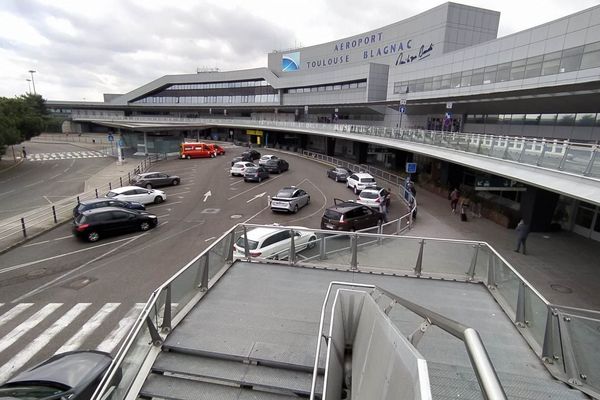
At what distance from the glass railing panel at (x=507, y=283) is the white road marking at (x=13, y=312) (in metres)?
13.4

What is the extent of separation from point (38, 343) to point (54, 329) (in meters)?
0.62

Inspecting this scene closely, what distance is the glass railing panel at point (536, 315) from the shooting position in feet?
15.2

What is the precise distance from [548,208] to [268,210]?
17060 mm

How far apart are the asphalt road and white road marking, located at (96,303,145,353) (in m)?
0.03

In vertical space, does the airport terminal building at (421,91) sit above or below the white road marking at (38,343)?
above

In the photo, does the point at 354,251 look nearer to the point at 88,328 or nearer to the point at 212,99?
the point at 88,328

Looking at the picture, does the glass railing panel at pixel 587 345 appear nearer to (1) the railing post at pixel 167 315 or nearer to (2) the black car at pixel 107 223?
(1) the railing post at pixel 167 315

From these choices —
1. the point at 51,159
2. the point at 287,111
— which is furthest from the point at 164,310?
the point at 287,111

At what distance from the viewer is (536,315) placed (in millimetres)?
4887

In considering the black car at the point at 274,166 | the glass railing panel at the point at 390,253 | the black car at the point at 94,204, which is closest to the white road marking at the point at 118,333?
the glass railing panel at the point at 390,253

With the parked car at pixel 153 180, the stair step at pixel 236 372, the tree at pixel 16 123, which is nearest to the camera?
the stair step at pixel 236 372

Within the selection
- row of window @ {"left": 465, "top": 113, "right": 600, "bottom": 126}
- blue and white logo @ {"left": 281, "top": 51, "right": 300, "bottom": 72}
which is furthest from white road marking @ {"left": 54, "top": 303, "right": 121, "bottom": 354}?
blue and white logo @ {"left": 281, "top": 51, "right": 300, "bottom": 72}

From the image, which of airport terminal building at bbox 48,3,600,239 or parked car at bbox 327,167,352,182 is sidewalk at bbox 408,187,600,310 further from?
parked car at bbox 327,167,352,182

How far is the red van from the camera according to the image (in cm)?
4884
